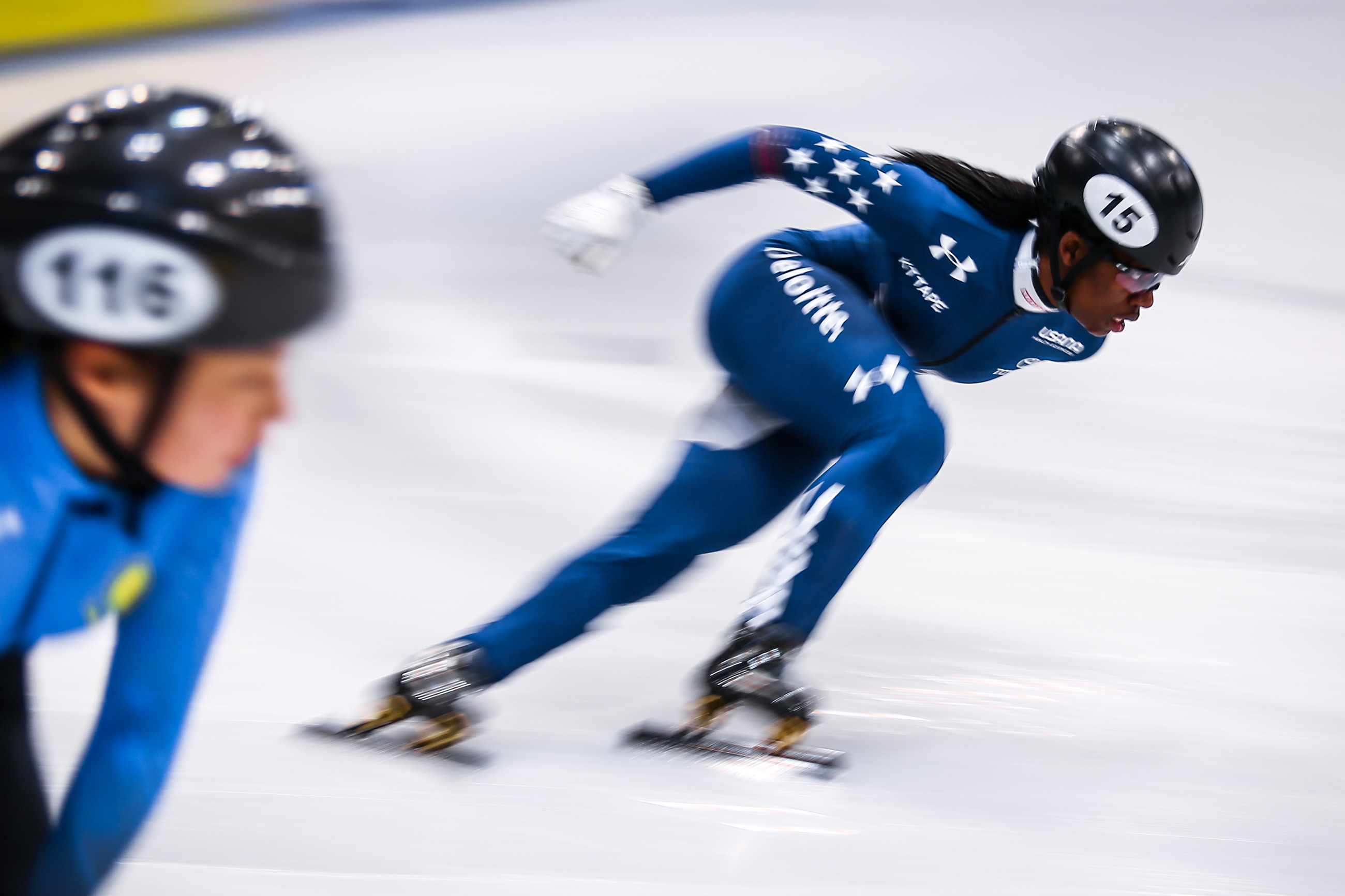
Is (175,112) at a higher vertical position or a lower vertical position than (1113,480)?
higher

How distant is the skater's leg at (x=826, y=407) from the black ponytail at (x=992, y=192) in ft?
0.89

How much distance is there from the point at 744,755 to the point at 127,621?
1.26m

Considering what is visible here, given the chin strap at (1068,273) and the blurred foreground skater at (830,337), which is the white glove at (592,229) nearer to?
the blurred foreground skater at (830,337)

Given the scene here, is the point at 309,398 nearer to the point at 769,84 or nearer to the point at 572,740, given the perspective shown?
the point at 572,740

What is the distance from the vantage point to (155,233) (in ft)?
3.55

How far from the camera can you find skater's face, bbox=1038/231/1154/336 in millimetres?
2381

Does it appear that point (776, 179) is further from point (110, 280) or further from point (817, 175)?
point (110, 280)

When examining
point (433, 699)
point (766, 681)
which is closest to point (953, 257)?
point (766, 681)

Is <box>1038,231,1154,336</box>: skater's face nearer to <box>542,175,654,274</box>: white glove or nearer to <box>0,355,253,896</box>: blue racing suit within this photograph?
<box>542,175,654,274</box>: white glove

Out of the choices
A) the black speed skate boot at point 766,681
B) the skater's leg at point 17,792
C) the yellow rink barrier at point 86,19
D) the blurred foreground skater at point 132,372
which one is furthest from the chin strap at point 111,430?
the yellow rink barrier at point 86,19

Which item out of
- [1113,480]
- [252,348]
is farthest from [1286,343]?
[252,348]

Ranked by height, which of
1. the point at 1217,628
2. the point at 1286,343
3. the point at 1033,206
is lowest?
the point at 1217,628

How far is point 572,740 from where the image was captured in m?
2.43

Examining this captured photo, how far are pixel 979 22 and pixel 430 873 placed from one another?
6916 millimetres
